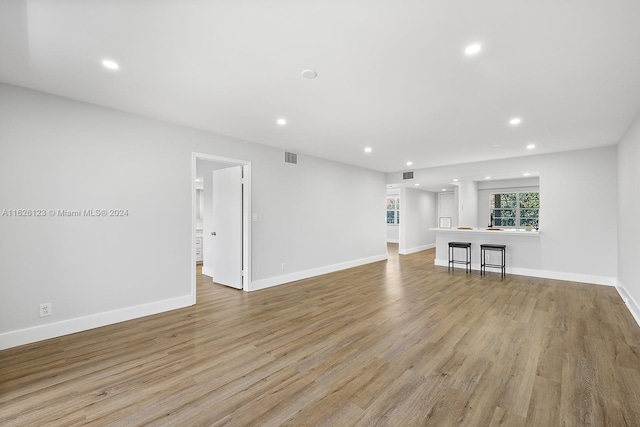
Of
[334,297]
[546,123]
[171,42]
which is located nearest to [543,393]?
[334,297]

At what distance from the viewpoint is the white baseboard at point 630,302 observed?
145 inches

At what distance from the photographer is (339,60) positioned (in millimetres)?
2469

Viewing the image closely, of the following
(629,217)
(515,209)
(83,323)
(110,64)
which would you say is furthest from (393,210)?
(110,64)

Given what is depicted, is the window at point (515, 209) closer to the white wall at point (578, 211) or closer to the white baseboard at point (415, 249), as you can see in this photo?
the white baseboard at point (415, 249)

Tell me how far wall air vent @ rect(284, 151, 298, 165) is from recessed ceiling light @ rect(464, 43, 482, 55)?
13.1 ft

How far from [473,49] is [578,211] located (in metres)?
5.49

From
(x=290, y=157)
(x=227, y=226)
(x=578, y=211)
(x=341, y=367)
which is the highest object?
(x=290, y=157)

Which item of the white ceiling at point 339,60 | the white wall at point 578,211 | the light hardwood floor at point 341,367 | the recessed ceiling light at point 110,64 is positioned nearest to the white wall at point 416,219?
the white wall at point 578,211

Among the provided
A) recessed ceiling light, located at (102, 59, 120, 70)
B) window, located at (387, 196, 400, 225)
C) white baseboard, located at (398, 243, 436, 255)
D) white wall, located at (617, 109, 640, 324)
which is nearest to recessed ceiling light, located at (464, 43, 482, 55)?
recessed ceiling light, located at (102, 59, 120, 70)

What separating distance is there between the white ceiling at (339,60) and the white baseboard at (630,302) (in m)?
2.52

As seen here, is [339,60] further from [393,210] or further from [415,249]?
[393,210]

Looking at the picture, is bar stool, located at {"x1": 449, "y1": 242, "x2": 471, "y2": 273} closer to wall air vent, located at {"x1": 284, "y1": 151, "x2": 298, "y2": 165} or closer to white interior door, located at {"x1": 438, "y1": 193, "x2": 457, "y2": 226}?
wall air vent, located at {"x1": 284, "y1": 151, "x2": 298, "y2": 165}

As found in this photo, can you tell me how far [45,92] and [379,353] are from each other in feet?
15.0

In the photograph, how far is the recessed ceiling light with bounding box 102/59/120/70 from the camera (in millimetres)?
2482
